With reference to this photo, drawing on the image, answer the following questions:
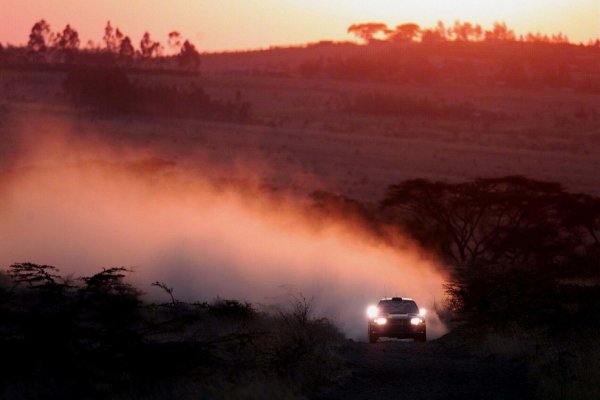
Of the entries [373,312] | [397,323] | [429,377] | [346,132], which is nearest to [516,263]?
[373,312]

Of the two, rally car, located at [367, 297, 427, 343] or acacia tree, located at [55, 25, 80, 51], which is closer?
rally car, located at [367, 297, 427, 343]

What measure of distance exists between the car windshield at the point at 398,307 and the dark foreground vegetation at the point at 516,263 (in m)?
1.25

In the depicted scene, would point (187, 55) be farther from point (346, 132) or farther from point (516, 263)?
point (516, 263)

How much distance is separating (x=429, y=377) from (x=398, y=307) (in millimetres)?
12351

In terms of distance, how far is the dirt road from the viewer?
808 inches

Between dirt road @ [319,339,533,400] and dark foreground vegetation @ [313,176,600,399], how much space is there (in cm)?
53

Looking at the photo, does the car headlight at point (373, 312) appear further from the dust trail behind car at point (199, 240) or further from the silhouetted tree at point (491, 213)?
the silhouetted tree at point (491, 213)

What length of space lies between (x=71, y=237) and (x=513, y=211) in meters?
22.5

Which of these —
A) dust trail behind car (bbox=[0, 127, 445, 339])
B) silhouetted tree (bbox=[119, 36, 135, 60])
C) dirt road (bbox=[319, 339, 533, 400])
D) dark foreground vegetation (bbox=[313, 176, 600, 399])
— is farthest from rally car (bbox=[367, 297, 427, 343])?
silhouetted tree (bbox=[119, 36, 135, 60])

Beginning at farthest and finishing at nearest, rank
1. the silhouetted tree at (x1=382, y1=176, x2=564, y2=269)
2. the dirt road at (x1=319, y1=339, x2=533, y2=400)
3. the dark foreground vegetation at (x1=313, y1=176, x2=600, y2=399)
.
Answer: the silhouetted tree at (x1=382, y1=176, x2=564, y2=269)
the dark foreground vegetation at (x1=313, y1=176, x2=600, y2=399)
the dirt road at (x1=319, y1=339, x2=533, y2=400)

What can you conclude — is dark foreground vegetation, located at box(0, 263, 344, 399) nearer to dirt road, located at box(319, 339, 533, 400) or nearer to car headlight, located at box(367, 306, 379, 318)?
dirt road, located at box(319, 339, 533, 400)

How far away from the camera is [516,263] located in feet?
190

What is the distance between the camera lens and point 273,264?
205 feet

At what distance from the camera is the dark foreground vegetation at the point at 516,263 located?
24727 millimetres
